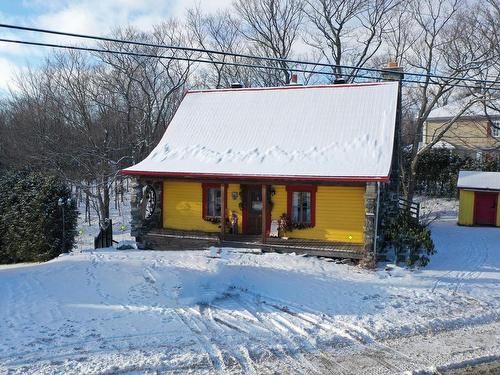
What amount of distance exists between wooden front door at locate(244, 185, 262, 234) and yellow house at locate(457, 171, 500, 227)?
1094 cm

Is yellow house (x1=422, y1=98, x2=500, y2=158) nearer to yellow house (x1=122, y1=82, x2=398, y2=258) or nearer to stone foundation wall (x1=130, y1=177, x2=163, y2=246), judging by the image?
yellow house (x1=122, y1=82, x2=398, y2=258)

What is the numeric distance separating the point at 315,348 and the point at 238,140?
10609 millimetres

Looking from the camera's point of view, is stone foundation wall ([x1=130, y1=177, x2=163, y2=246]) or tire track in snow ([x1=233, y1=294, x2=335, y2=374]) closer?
tire track in snow ([x1=233, y1=294, x2=335, y2=374])

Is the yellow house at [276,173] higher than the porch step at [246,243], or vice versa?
the yellow house at [276,173]

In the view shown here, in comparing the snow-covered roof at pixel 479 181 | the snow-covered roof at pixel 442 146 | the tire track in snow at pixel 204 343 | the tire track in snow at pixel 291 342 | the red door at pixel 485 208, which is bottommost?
the tire track in snow at pixel 291 342

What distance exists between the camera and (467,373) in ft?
23.0

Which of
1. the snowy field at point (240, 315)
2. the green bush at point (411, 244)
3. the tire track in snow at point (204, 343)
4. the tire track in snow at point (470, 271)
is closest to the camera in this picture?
the tire track in snow at point (204, 343)

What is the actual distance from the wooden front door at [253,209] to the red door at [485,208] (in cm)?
1184

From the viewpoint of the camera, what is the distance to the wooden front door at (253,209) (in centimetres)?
1636

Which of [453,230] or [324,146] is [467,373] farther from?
[453,230]

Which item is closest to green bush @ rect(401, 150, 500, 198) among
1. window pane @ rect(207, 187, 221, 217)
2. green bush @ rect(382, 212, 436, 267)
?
green bush @ rect(382, 212, 436, 267)

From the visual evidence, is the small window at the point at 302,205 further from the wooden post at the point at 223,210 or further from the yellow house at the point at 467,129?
the yellow house at the point at 467,129

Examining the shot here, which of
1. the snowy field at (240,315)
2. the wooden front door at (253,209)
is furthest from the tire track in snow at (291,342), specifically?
the wooden front door at (253,209)

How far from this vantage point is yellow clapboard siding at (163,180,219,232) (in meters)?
16.9
